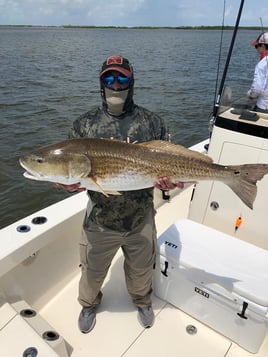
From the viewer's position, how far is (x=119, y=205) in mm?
2379

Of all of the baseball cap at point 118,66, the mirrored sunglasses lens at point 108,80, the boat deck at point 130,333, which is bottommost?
the boat deck at point 130,333

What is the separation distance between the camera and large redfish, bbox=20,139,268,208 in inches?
79.0

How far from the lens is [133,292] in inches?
113

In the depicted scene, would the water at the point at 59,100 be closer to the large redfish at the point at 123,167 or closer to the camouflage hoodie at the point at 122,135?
the camouflage hoodie at the point at 122,135

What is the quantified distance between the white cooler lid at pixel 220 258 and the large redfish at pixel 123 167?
0.70 metres

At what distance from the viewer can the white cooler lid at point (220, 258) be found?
2.44 meters

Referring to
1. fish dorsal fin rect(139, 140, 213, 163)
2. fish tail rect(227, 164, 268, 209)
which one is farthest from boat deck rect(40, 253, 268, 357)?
fish dorsal fin rect(139, 140, 213, 163)

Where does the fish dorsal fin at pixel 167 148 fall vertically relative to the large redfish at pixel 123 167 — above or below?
above

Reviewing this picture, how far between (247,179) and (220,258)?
2.86ft

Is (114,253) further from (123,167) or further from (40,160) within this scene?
(40,160)

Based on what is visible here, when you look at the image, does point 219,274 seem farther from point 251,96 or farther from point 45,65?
point 45,65

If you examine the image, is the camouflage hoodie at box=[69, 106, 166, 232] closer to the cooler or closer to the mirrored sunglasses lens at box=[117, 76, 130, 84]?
the mirrored sunglasses lens at box=[117, 76, 130, 84]

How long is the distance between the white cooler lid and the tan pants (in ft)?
0.70

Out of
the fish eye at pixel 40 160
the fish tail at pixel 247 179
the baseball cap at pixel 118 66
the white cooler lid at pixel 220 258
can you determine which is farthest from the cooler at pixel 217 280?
the baseball cap at pixel 118 66
